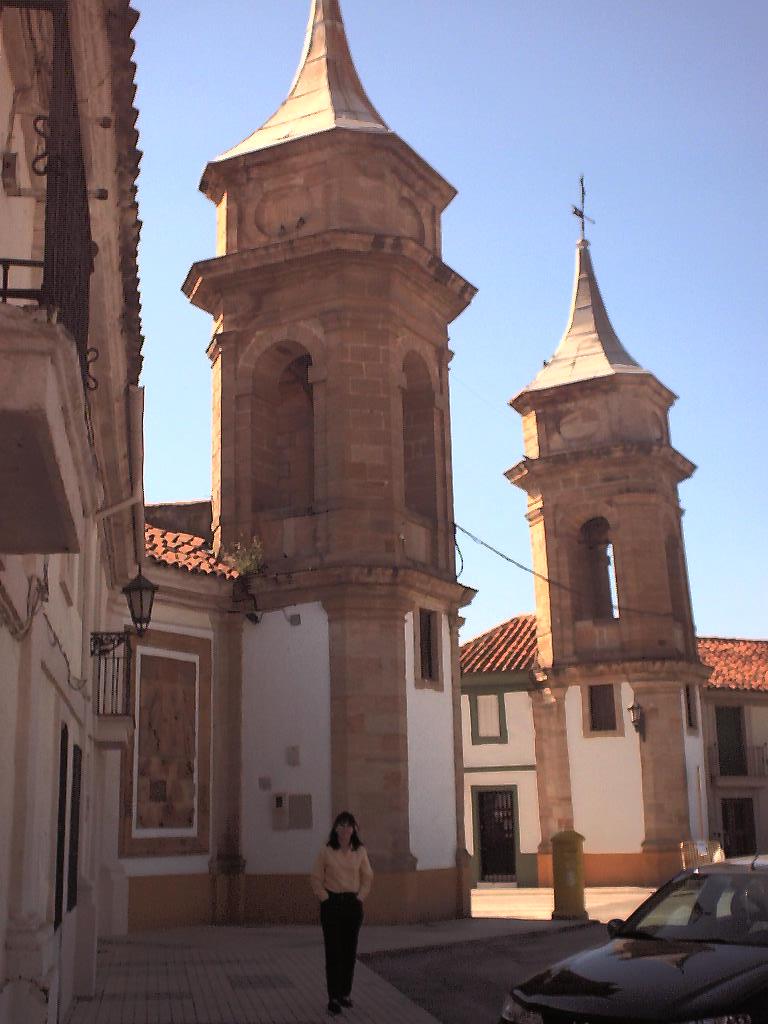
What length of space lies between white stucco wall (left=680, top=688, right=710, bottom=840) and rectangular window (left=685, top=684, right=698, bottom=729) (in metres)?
0.12

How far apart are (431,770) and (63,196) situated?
15.3 metres

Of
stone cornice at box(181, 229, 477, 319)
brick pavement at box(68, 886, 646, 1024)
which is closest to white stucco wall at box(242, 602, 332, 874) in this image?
brick pavement at box(68, 886, 646, 1024)

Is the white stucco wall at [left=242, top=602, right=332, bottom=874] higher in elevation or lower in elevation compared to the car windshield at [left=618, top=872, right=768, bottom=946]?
higher

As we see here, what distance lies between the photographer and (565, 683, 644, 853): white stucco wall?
96.2ft

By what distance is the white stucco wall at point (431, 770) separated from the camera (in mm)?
19578

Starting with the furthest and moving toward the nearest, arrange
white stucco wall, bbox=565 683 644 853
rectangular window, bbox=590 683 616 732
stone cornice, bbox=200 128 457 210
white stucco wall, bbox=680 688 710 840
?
rectangular window, bbox=590 683 616 732 < white stucco wall, bbox=680 688 710 840 < white stucco wall, bbox=565 683 644 853 < stone cornice, bbox=200 128 457 210

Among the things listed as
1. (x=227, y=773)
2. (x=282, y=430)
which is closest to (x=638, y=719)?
(x=282, y=430)

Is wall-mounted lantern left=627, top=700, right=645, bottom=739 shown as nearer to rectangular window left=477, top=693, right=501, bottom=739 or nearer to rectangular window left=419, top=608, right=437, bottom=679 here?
rectangular window left=477, top=693, right=501, bottom=739

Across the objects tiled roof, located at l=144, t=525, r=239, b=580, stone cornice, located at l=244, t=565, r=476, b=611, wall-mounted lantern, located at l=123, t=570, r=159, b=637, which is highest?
tiled roof, located at l=144, t=525, r=239, b=580

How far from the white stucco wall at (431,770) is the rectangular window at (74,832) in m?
8.69

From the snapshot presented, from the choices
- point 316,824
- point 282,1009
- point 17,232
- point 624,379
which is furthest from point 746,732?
point 17,232

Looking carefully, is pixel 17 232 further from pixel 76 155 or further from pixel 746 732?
pixel 746 732

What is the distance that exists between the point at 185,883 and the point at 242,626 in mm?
4192

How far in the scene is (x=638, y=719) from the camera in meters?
29.4
